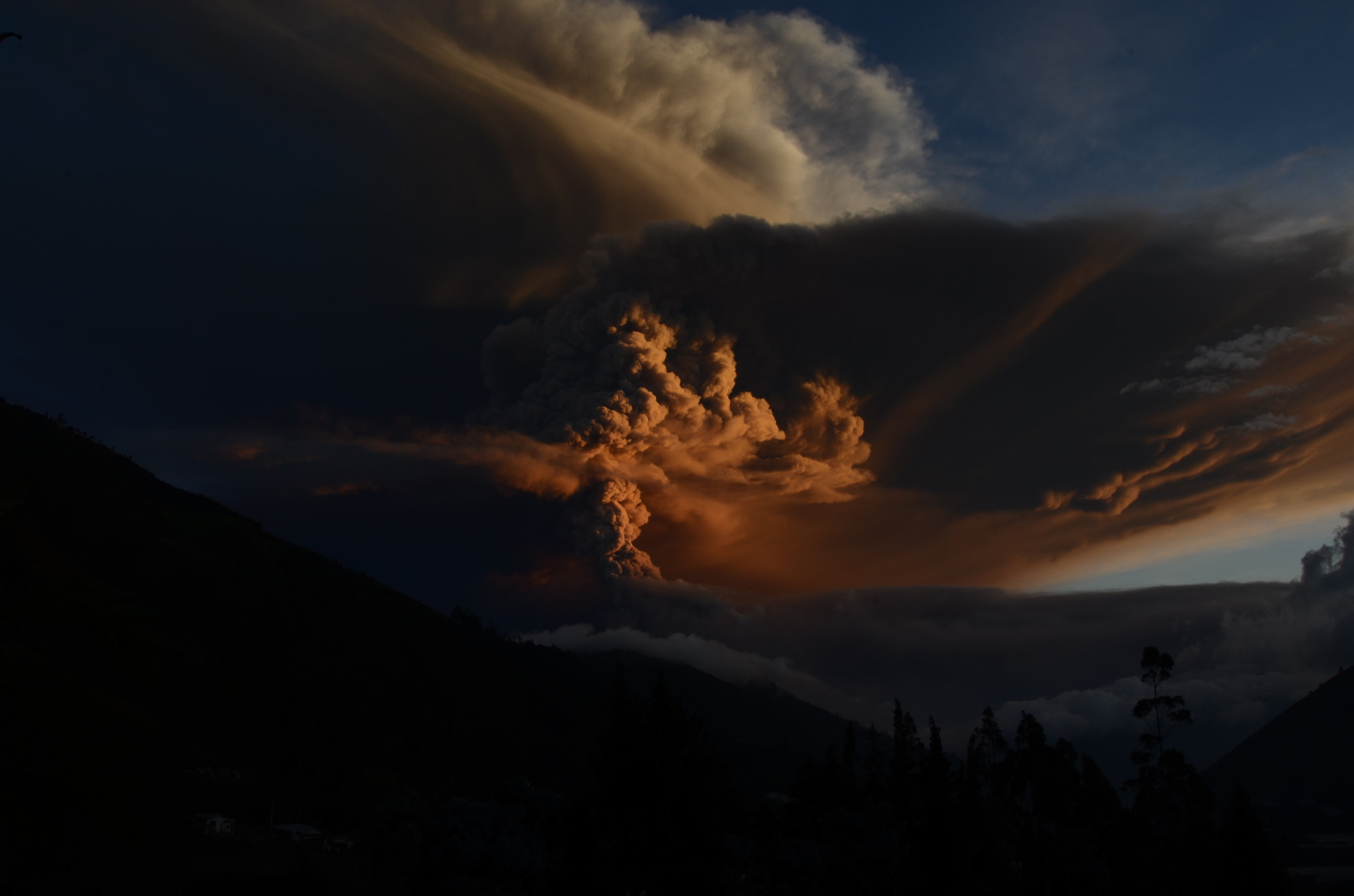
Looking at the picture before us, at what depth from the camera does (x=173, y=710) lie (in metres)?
118

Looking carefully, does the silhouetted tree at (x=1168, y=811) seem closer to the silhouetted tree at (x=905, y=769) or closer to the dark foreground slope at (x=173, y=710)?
the silhouetted tree at (x=905, y=769)

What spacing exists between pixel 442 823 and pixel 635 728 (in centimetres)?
799

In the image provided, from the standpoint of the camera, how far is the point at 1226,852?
153ft

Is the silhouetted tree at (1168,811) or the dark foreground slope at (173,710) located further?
the silhouetted tree at (1168,811)

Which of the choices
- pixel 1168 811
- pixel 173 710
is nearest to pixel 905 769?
pixel 1168 811

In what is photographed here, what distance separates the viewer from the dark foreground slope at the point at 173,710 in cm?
274

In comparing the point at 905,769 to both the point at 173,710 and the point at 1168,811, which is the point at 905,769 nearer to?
the point at 1168,811

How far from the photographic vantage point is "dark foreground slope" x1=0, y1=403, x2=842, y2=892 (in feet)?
9.00

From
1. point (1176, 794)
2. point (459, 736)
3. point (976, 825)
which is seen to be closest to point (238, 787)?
point (459, 736)

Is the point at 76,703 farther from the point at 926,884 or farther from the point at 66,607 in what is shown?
the point at 926,884

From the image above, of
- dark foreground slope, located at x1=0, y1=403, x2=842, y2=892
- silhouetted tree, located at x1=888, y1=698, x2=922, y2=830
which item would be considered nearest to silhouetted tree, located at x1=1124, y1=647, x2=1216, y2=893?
silhouetted tree, located at x1=888, y1=698, x2=922, y2=830

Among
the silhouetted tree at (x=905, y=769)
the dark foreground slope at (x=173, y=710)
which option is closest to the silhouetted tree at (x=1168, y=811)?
the silhouetted tree at (x=905, y=769)

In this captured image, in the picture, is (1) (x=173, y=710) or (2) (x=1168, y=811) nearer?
(2) (x=1168, y=811)

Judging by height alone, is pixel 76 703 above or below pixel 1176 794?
above
